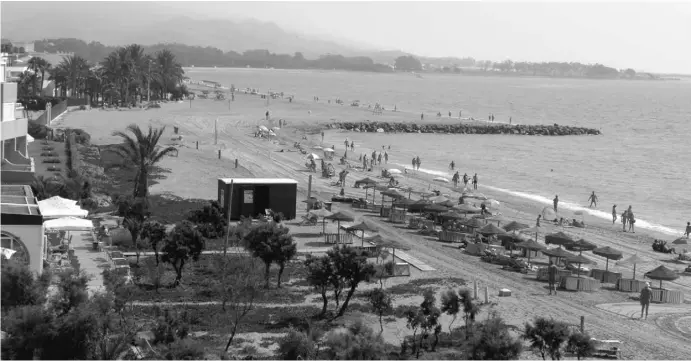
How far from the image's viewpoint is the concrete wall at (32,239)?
1548 centimetres

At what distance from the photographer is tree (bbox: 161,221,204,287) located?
18.1m

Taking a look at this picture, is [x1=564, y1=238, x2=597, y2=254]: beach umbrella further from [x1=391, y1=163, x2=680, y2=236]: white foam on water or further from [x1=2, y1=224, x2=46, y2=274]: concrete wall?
[x1=2, y1=224, x2=46, y2=274]: concrete wall

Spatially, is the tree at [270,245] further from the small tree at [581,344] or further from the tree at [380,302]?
the small tree at [581,344]

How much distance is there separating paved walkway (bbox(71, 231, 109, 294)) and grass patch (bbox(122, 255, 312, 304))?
0.73m

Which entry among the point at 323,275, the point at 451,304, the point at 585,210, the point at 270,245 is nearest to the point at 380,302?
the point at 451,304

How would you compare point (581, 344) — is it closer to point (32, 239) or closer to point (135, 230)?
point (32, 239)

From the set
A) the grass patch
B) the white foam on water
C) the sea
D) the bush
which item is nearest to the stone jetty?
the sea

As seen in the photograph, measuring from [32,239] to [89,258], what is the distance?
3.97 meters

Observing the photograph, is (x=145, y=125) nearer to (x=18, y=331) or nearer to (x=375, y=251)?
(x=375, y=251)

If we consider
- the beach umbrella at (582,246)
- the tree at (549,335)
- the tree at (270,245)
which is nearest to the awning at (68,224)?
the tree at (270,245)

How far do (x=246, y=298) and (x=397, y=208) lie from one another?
15.9 m

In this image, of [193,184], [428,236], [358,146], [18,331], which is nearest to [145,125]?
[358,146]

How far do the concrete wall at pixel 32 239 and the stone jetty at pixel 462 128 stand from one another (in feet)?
174

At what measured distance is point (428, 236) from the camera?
26047 millimetres
